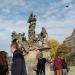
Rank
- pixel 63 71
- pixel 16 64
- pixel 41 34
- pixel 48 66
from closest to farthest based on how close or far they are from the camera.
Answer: pixel 16 64, pixel 63 71, pixel 48 66, pixel 41 34

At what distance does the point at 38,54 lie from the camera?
12.6 meters

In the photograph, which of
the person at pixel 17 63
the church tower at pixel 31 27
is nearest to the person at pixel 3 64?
the person at pixel 17 63

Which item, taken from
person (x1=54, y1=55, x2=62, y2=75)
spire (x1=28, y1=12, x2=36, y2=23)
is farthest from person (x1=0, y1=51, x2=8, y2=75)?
spire (x1=28, y1=12, x2=36, y2=23)

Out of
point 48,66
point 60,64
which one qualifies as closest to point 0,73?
point 60,64

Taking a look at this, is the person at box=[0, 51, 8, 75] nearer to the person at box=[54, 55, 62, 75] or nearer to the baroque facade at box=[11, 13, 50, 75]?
the person at box=[54, 55, 62, 75]

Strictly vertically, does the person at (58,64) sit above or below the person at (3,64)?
above

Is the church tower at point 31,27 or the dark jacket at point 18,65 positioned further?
the church tower at point 31,27

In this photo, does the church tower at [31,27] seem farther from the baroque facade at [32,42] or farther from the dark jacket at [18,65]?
the dark jacket at [18,65]

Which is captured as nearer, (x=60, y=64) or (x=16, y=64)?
(x=16, y=64)

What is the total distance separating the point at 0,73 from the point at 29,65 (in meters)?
17.4

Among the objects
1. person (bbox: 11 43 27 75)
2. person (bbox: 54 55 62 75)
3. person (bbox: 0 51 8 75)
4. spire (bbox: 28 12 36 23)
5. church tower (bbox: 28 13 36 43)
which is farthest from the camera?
spire (bbox: 28 12 36 23)

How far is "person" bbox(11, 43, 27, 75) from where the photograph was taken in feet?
29.5

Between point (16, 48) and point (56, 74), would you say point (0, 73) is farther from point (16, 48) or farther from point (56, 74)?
point (56, 74)

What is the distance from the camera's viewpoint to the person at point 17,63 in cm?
900
